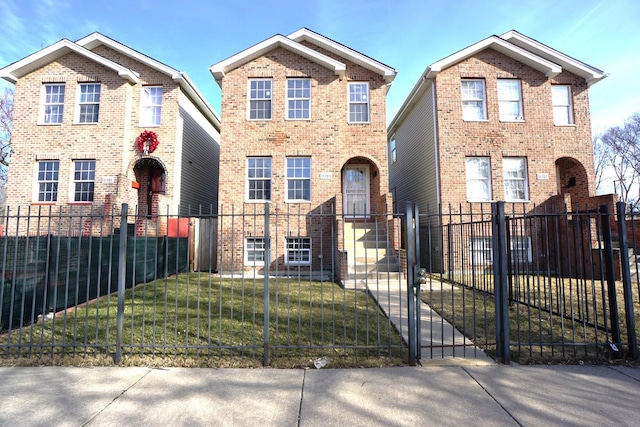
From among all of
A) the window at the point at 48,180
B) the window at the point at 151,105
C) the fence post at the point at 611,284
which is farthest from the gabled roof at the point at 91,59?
the fence post at the point at 611,284

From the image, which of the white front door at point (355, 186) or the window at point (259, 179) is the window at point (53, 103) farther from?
the white front door at point (355, 186)

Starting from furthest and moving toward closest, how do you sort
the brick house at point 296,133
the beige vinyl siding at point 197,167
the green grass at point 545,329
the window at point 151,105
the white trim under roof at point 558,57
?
1. the beige vinyl siding at point 197,167
2. the window at point 151,105
3. the white trim under roof at point 558,57
4. the brick house at point 296,133
5. the green grass at point 545,329

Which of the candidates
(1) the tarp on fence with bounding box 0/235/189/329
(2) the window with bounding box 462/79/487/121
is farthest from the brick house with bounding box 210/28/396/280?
(1) the tarp on fence with bounding box 0/235/189/329

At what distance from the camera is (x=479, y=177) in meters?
12.9

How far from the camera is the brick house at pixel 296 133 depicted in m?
12.5

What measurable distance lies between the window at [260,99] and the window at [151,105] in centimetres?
384

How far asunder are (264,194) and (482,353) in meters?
9.50

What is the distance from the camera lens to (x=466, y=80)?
43.6 ft

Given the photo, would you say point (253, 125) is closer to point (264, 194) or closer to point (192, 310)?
point (264, 194)

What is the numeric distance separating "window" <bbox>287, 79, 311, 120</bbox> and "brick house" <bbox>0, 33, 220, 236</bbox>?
434 centimetres

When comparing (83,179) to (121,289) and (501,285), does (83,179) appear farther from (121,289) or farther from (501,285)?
(501,285)

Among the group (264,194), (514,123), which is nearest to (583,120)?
(514,123)

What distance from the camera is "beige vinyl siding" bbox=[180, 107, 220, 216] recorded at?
14234 mm

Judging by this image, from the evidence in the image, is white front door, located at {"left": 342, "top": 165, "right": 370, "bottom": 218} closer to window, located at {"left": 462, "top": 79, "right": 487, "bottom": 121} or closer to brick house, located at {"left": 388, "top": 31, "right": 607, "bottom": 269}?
brick house, located at {"left": 388, "top": 31, "right": 607, "bottom": 269}
